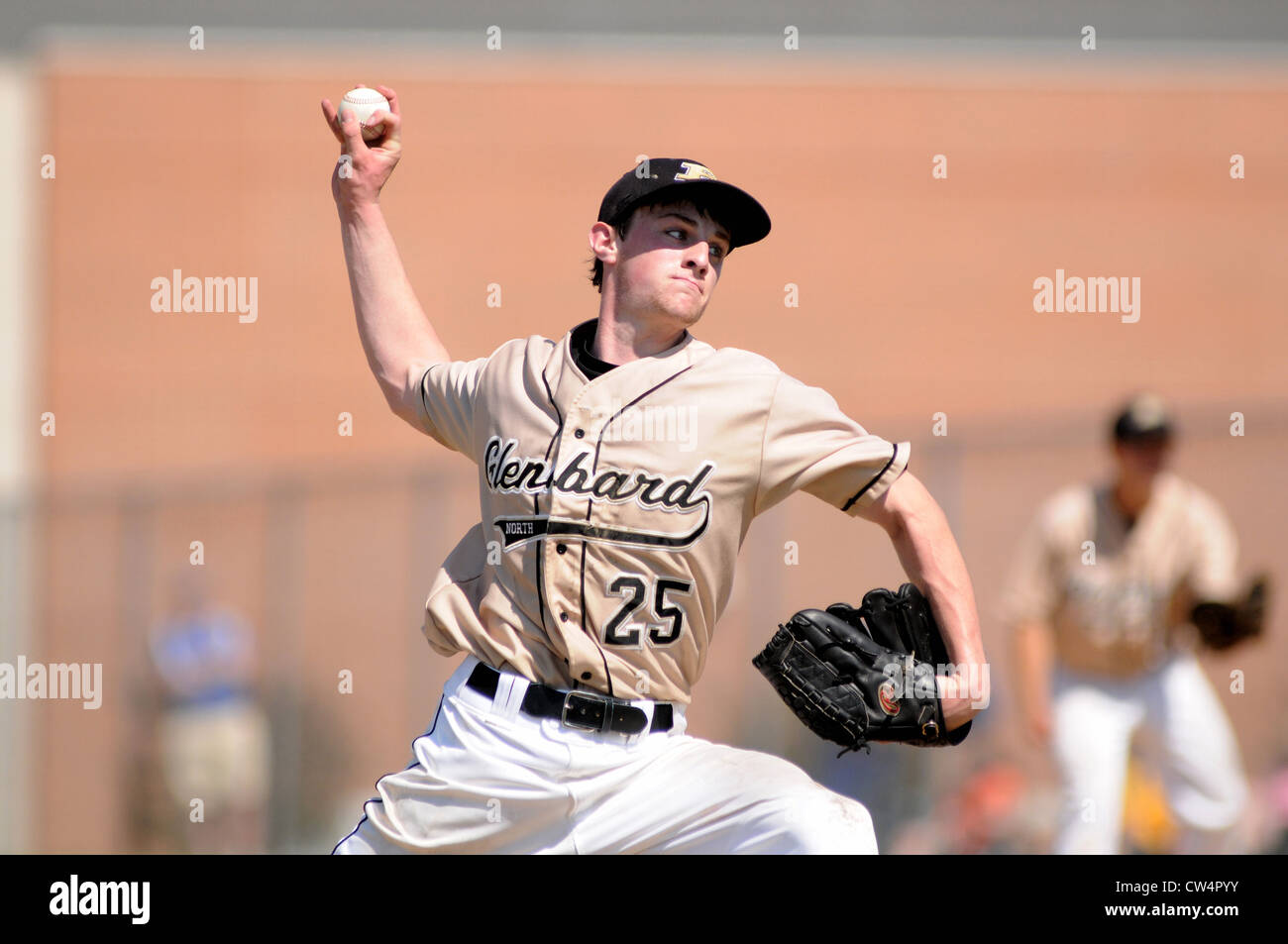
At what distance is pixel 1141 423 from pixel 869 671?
13.1 ft

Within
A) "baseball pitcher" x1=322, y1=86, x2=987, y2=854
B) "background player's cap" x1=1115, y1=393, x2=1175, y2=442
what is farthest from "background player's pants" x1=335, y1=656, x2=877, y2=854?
"background player's cap" x1=1115, y1=393, x2=1175, y2=442

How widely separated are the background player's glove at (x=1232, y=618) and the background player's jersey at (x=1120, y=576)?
0.20ft

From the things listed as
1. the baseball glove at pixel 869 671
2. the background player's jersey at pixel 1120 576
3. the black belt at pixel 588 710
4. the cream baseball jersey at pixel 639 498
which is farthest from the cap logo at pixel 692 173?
the background player's jersey at pixel 1120 576

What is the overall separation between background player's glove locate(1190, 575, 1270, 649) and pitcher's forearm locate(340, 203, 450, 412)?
469 cm

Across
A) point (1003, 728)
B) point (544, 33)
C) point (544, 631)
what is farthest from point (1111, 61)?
point (544, 631)

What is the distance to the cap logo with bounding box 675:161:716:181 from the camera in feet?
12.9

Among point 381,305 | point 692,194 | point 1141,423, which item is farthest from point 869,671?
point 1141,423

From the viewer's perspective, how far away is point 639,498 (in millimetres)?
3805

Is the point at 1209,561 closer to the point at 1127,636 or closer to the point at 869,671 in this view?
the point at 1127,636

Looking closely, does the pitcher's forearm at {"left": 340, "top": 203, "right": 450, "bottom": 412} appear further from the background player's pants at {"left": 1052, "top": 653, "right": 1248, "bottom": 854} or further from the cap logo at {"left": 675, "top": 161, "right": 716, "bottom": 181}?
the background player's pants at {"left": 1052, "top": 653, "right": 1248, "bottom": 854}

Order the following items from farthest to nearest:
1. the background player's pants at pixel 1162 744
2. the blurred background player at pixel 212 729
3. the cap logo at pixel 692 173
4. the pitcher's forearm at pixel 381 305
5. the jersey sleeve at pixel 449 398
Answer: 1. the blurred background player at pixel 212 729
2. the background player's pants at pixel 1162 744
3. the pitcher's forearm at pixel 381 305
4. the jersey sleeve at pixel 449 398
5. the cap logo at pixel 692 173

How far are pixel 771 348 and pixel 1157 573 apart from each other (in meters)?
8.14

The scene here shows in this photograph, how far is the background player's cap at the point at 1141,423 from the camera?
7371mm

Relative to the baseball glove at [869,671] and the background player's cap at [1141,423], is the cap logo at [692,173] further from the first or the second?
the background player's cap at [1141,423]
